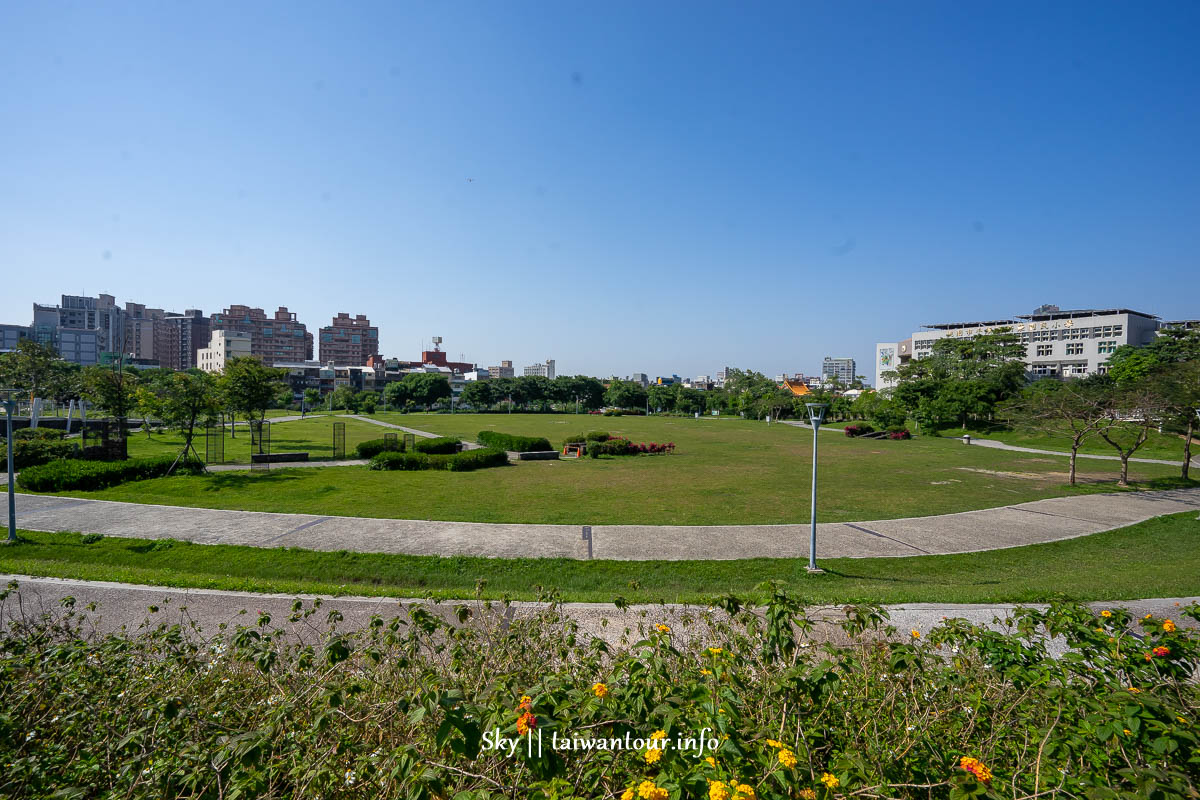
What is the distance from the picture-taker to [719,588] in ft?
25.4

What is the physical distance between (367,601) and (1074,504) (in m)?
18.0

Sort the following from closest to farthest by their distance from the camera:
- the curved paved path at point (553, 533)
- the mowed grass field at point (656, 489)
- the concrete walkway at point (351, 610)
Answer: the concrete walkway at point (351, 610) → the curved paved path at point (553, 533) → the mowed grass field at point (656, 489)

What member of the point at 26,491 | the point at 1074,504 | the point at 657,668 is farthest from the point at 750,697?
the point at 26,491

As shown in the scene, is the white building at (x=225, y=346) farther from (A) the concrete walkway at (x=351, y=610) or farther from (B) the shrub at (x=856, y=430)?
(A) the concrete walkway at (x=351, y=610)

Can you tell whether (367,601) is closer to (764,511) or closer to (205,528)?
(205,528)

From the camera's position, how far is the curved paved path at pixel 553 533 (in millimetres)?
9578

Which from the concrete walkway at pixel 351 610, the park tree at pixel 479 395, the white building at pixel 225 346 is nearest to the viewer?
the concrete walkway at pixel 351 610

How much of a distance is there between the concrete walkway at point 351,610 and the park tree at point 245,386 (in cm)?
1630

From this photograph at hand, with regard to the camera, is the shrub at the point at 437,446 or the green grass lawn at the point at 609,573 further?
the shrub at the point at 437,446

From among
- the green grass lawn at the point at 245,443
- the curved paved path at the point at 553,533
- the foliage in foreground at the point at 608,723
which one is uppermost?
the foliage in foreground at the point at 608,723

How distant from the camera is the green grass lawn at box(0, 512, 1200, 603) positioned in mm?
7062

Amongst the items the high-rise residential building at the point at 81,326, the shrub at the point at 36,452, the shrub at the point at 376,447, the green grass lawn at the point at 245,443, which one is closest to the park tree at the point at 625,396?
the green grass lawn at the point at 245,443

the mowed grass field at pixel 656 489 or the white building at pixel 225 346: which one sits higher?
the white building at pixel 225 346

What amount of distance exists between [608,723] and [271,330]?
17252 centimetres
